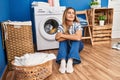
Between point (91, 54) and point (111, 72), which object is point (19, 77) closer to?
point (111, 72)

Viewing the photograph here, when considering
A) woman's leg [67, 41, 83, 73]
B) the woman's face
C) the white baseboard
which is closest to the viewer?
woman's leg [67, 41, 83, 73]

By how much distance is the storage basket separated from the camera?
2070 mm

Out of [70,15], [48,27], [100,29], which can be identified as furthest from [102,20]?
[70,15]

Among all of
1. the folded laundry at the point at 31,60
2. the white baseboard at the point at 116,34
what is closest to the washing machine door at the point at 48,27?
the folded laundry at the point at 31,60

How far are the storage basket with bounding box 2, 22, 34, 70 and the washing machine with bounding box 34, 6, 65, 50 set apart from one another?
0.58 meters

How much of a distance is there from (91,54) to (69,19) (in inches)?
35.0

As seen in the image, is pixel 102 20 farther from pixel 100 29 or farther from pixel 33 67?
pixel 33 67

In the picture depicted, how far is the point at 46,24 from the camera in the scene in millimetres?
2904

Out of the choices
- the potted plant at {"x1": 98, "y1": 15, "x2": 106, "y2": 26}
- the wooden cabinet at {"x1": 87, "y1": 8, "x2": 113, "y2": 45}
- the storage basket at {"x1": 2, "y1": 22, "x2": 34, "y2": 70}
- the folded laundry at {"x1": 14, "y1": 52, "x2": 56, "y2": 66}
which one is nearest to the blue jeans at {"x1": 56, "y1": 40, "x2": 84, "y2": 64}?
the folded laundry at {"x1": 14, "y1": 52, "x2": 56, "y2": 66}

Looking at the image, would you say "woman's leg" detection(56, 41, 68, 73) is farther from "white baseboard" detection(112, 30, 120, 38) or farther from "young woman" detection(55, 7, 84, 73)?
"white baseboard" detection(112, 30, 120, 38)

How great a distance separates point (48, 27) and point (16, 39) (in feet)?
3.02

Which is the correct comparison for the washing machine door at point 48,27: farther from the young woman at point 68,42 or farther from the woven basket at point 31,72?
the woven basket at point 31,72

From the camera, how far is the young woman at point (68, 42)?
2047 mm

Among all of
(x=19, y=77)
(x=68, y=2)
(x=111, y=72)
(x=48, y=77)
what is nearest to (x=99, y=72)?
(x=111, y=72)
